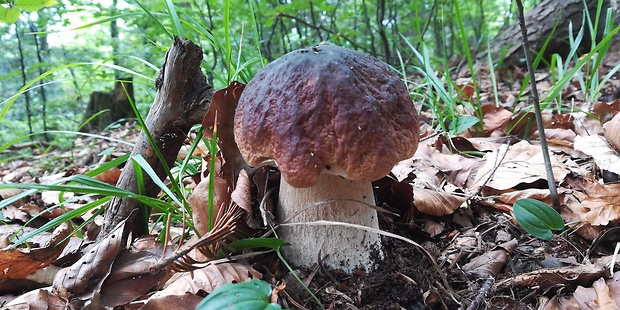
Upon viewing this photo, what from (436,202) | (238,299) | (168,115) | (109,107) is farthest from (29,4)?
(109,107)

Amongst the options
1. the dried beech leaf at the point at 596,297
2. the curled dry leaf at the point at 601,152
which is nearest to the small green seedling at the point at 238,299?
the dried beech leaf at the point at 596,297

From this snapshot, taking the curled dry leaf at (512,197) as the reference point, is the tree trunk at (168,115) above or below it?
above

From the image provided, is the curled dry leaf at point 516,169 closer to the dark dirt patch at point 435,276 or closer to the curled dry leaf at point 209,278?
the dark dirt patch at point 435,276

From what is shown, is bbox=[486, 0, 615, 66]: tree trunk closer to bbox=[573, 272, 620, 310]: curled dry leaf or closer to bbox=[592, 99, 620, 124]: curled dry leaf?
bbox=[592, 99, 620, 124]: curled dry leaf

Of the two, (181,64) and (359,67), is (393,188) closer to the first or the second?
Result: (359,67)

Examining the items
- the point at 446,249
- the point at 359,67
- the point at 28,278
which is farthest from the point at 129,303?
the point at 446,249

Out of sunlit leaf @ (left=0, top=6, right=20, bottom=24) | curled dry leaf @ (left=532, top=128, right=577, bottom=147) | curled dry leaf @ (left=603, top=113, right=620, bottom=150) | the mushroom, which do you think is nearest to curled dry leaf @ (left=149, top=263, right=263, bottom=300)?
the mushroom
